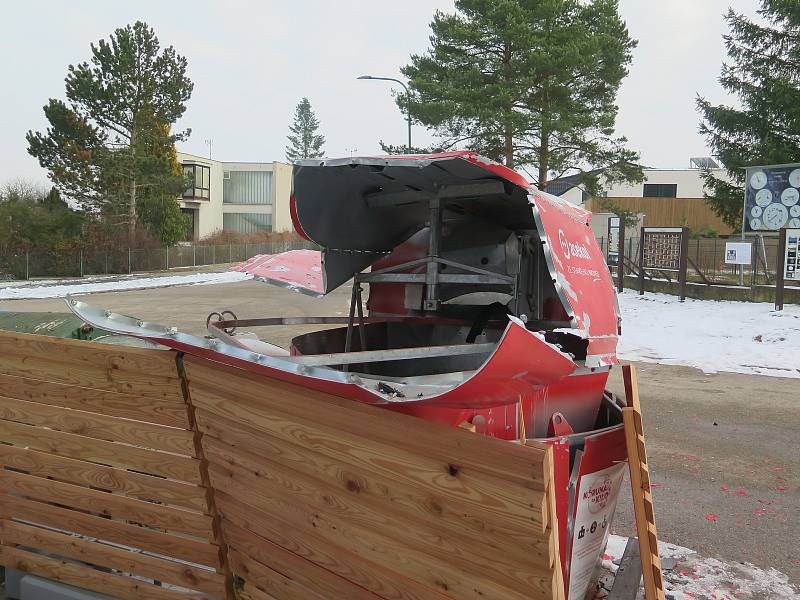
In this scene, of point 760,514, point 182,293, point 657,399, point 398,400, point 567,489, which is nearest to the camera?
point 398,400

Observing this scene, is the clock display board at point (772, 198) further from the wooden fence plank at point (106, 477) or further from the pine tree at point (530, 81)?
the wooden fence plank at point (106, 477)

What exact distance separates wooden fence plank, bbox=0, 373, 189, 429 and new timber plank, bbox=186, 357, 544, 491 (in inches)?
7.3

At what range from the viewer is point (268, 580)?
9.64 ft

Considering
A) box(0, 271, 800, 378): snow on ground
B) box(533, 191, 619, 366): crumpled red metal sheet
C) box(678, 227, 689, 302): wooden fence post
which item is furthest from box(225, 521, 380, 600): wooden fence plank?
box(678, 227, 689, 302): wooden fence post

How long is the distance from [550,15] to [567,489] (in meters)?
26.4

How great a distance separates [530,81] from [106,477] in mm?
25023

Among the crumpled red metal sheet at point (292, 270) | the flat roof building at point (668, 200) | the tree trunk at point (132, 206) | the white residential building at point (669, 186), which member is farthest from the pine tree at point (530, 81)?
the white residential building at point (669, 186)

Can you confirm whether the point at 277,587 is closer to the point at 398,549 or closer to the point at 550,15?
the point at 398,549

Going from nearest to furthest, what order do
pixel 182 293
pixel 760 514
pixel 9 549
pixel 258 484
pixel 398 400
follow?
pixel 398 400
pixel 258 484
pixel 9 549
pixel 760 514
pixel 182 293

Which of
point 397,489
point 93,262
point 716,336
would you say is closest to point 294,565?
point 397,489

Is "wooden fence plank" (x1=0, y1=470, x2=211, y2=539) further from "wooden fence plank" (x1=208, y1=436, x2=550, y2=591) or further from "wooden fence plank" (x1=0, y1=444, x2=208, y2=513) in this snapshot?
"wooden fence plank" (x1=208, y1=436, x2=550, y2=591)

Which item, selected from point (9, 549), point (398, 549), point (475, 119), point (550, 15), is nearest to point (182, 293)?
point (475, 119)

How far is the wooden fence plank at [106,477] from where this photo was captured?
305 centimetres

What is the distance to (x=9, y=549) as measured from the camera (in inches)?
138
